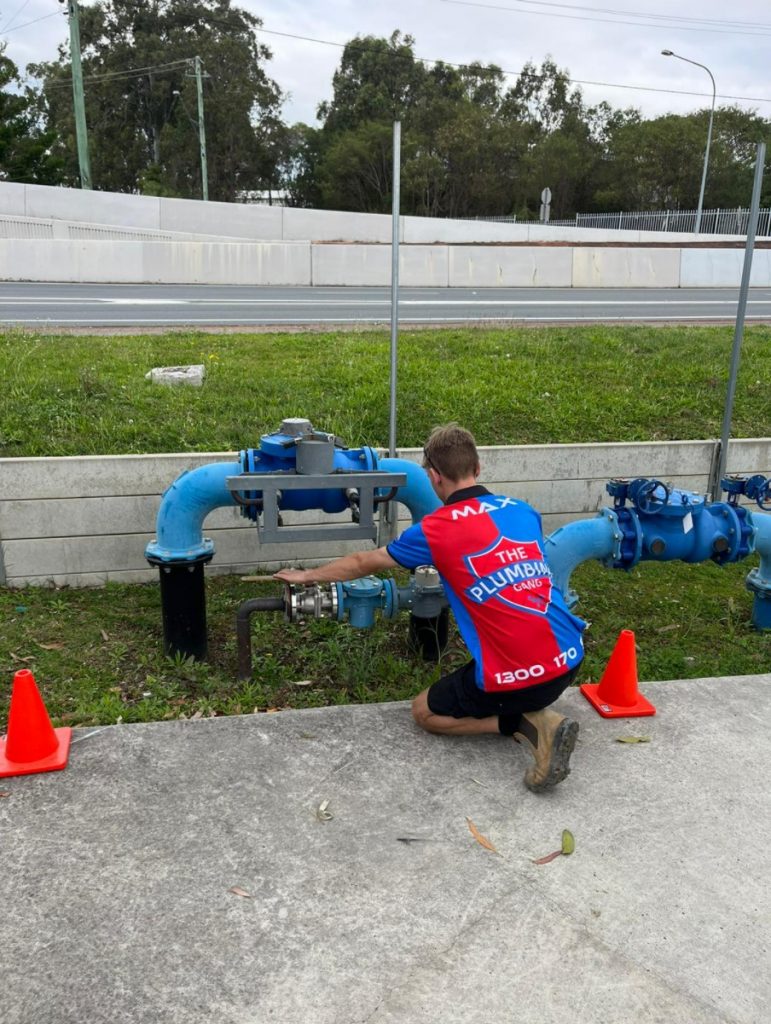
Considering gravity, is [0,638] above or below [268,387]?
below

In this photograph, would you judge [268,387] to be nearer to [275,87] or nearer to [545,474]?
[545,474]

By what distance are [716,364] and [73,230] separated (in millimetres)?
25437

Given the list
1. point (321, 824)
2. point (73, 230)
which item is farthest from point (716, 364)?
point (73, 230)

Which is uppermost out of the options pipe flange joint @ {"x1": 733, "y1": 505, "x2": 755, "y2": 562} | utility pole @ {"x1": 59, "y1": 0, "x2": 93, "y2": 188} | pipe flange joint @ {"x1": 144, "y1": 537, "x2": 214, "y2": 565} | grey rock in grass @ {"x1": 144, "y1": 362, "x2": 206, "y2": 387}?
utility pole @ {"x1": 59, "y1": 0, "x2": 93, "y2": 188}

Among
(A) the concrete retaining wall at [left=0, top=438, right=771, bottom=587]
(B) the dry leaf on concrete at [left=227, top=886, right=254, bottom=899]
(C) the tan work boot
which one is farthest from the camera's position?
(A) the concrete retaining wall at [left=0, top=438, right=771, bottom=587]

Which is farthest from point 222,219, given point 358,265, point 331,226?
point 358,265

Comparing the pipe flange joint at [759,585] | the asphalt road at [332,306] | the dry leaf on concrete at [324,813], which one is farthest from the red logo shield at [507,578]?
the asphalt road at [332,306]

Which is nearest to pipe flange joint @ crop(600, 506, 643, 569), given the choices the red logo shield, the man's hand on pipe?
the red logo shield

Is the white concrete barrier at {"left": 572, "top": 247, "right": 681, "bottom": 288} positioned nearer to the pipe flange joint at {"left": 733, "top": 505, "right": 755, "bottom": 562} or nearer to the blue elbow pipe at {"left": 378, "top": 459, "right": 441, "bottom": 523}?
the pipe flange joint at {"left": 733, "top": 505, "right": 755, "bottom": 562}

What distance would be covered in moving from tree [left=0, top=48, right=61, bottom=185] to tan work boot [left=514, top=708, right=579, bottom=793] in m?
41.2

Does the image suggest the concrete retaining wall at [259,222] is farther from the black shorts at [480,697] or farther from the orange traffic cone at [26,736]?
the orange traffic cone at [26,736]

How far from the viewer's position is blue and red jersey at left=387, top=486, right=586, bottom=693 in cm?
289

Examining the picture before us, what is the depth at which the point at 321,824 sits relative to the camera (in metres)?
2.75

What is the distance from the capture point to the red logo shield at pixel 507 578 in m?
2.88
